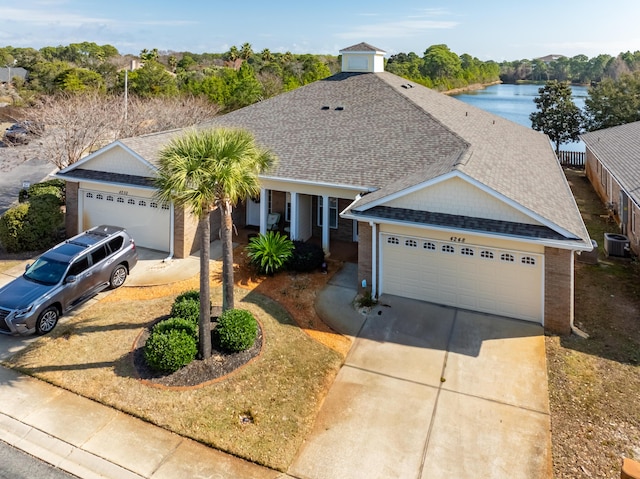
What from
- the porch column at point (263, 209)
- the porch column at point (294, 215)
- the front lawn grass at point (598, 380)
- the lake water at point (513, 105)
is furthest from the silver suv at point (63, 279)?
the lake water at point (513, 105)

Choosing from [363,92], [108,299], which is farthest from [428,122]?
[108,299]

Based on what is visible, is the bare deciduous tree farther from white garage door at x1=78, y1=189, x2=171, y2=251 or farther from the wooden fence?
the wooden fence

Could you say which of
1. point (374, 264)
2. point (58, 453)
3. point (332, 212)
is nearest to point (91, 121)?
point (332, 212)

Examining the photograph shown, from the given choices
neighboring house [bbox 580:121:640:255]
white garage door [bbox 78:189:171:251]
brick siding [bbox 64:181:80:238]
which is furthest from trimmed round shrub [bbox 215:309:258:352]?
neighboring house [bbox 580:121:640:255]

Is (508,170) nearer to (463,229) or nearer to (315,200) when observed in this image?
(463,229)

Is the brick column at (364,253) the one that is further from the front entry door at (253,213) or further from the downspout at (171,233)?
the front entry door at (253,213)

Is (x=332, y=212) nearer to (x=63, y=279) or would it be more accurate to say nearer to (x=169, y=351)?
(x=63, y=279)
